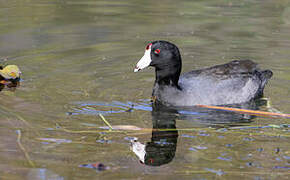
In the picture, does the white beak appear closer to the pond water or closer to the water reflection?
the pond water

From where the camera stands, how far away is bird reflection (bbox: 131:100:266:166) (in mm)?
5227

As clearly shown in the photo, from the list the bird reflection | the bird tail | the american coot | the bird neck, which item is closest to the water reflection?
the bird reflection

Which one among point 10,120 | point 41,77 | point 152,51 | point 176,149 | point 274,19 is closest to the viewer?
point 176,149

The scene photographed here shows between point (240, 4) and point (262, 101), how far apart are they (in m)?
5.79

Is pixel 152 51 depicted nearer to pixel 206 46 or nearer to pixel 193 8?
pixel 206 46

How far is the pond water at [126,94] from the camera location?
196 inches

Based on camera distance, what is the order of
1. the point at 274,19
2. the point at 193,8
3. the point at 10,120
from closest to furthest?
the point at 10,120 < the point at 274,19 < the point at 193,8

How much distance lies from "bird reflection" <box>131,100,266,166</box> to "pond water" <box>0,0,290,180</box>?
0.01 m

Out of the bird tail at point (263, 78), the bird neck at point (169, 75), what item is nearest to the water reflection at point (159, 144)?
the bird neck at point (169, 75)

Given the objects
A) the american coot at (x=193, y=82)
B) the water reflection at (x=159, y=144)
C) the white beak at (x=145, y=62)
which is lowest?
the water reflection at (x=159, y=144)

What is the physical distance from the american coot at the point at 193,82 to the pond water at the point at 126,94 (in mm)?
262

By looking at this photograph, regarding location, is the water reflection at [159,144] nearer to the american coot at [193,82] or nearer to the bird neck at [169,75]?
the american coot at [193,82]

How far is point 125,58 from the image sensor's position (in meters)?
9.03

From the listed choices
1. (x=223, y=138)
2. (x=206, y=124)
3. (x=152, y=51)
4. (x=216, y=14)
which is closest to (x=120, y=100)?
(x=152, y=51)
